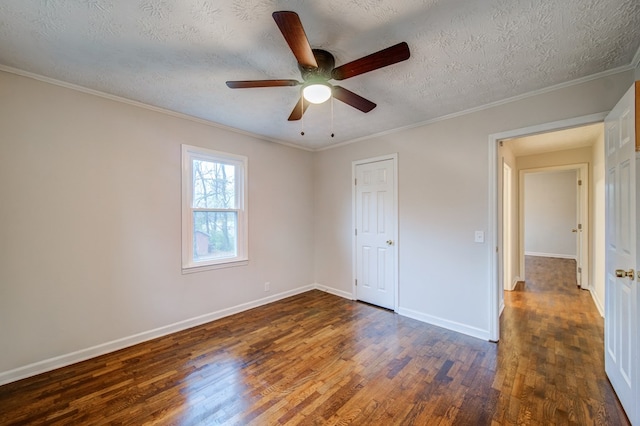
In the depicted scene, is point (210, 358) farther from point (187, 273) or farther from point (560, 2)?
point (560, 2)

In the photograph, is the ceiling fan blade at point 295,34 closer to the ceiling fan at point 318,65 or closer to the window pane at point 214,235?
the ceiling fan at point 318,65

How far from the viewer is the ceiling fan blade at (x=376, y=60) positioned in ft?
4.77

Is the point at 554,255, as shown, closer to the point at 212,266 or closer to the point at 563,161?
the point at 563,161

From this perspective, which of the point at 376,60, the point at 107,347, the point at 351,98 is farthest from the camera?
the point at 107,347

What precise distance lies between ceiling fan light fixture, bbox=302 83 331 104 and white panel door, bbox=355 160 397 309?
78.6 inches

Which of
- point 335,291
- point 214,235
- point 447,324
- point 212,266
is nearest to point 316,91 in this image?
point 214,235

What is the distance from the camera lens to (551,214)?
25.0 feet

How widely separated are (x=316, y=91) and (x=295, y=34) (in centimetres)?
51

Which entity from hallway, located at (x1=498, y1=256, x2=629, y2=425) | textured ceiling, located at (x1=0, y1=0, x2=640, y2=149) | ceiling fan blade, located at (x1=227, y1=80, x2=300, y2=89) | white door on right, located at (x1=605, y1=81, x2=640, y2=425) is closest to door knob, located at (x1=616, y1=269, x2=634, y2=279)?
white door on right, located at (x1=605, y1=81, x2=640, y2=425)

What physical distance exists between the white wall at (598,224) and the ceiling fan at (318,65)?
12.8ft

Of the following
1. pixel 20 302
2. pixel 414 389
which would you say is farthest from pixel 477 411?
pixel 20 302

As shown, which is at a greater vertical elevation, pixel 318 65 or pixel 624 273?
pixel 318 65

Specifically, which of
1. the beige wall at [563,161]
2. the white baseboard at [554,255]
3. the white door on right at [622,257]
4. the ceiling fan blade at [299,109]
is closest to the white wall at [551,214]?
the white baseboard at [554,255]

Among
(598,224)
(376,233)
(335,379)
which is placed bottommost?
(335,379)
